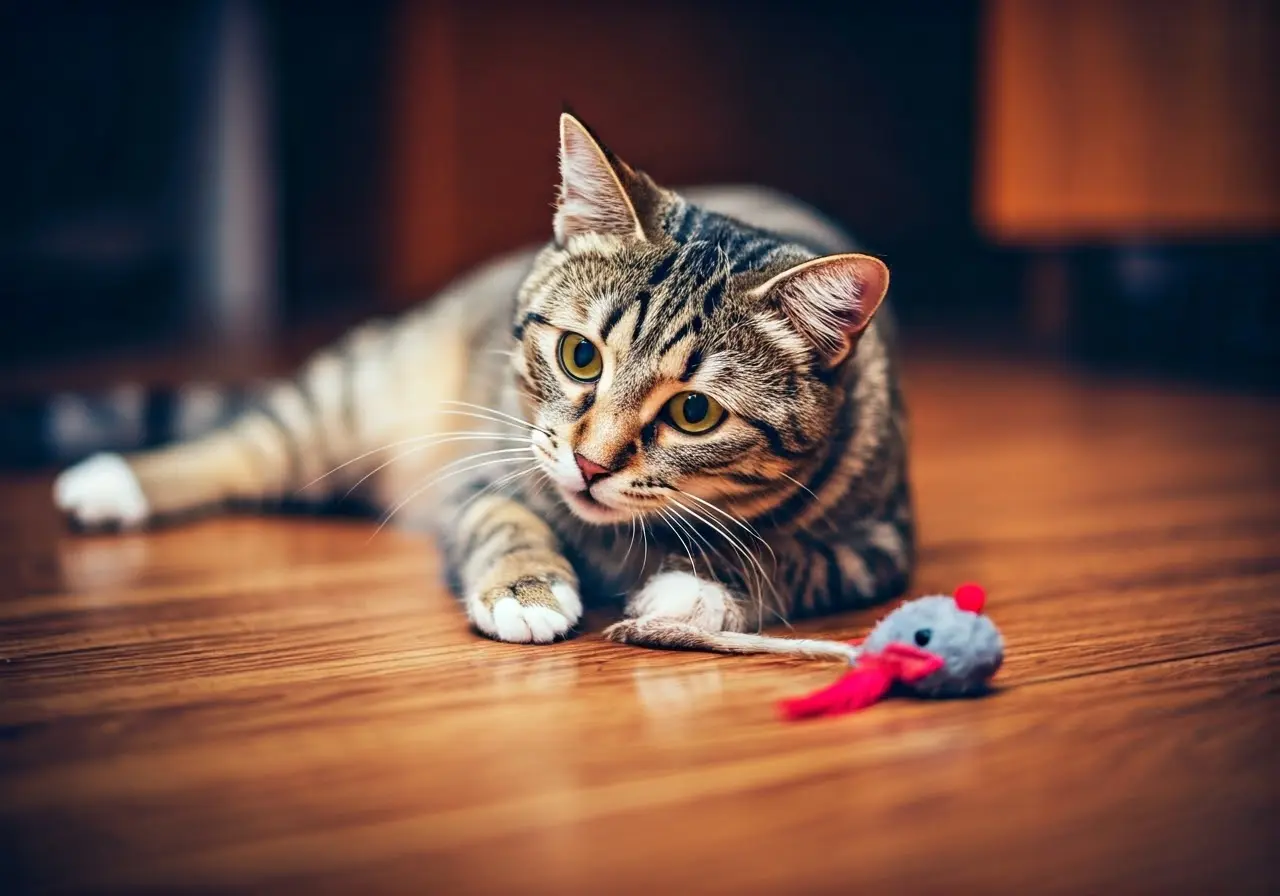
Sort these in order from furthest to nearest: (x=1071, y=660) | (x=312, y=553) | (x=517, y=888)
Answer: (x=312, y=553) < (x=1071, y=660) < (x=517, y=888)

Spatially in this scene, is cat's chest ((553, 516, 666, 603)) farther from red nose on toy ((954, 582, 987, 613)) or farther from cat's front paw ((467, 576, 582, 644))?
red nose on toy ((954, 582, 987, 613))

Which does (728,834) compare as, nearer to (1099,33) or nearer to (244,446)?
(244,446)

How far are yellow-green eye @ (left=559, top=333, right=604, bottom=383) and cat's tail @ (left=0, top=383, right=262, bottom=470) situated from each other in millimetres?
866

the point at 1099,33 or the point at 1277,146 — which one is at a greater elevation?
the point at 1099,33

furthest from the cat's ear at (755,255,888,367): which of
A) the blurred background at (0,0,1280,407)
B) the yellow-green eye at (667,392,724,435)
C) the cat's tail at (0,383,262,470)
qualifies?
the blurred background at (0,0,1280,407)

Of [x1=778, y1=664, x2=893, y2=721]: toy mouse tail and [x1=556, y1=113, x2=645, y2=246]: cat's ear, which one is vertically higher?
[x1=556, y1=113, x2=645, y2=246]: cat's ear

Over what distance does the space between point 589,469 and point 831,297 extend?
11.1 inches

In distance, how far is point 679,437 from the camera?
1.31 m

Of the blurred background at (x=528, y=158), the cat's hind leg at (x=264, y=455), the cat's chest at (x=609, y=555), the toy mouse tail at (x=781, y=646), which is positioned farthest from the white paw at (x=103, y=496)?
the blurred background at (x=528, y=158)

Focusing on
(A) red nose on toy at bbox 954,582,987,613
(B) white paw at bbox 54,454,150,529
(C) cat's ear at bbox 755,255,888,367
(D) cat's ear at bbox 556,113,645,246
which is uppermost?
(D) cat's ear at bbox 556,113,645,246

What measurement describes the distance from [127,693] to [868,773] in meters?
0.62

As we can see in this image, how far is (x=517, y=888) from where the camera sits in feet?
2.70

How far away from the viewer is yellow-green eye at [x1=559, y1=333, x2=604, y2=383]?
136cm

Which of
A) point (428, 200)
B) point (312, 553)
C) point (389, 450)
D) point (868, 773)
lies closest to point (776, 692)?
point (868, 773)
